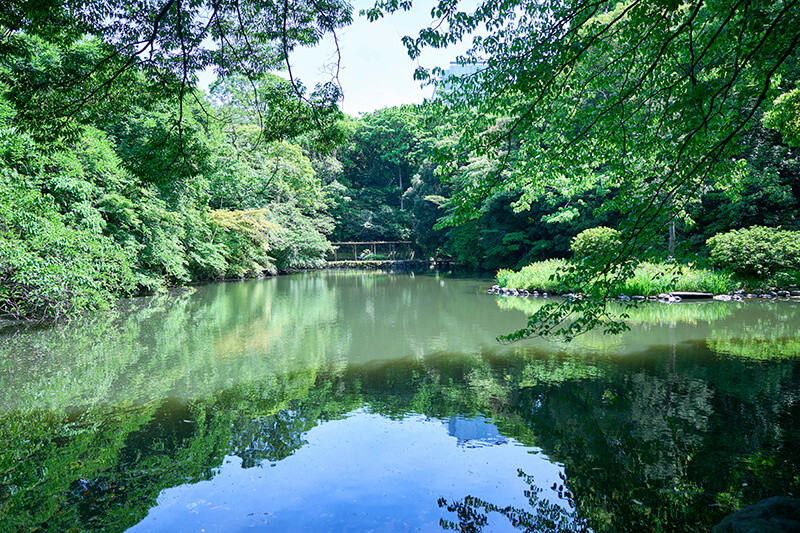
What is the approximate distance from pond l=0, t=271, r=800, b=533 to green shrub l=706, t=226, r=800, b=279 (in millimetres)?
3943

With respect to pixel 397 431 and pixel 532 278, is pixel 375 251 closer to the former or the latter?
pixel 532 278

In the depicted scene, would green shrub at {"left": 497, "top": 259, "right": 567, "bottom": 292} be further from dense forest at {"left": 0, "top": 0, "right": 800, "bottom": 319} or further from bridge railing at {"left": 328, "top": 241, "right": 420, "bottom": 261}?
bridge railing at {"left": 328, "top": 241, "right": 420, "bottom": 261}

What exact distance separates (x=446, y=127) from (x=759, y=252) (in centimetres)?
836

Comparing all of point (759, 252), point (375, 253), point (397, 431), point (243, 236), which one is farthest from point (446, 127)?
point (375, 253)

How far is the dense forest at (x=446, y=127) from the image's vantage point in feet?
11.4

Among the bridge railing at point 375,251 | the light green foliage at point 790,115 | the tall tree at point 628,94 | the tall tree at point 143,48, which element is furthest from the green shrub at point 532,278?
the bridge railing at point 375,251

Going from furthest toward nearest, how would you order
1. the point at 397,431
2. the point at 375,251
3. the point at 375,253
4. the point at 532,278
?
the point at 375,251 → the point at 375,253 → the point at 532,278 → the point at 397,431

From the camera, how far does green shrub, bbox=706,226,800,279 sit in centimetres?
1077

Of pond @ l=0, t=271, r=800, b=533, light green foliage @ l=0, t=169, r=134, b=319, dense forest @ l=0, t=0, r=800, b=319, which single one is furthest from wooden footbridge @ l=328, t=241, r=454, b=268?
pond @ l=0, t=271, r=800, b=533

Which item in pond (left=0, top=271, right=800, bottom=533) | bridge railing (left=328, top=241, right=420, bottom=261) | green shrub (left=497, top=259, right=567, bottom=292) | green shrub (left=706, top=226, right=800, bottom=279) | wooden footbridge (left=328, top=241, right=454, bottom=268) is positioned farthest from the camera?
bridge railing (left=328, top=241, right=420, bottom=261)

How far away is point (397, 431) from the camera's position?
405cm

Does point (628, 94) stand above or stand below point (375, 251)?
above

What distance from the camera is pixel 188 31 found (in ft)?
16.4

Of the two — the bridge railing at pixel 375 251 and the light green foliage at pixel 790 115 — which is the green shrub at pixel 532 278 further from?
the bridge railing at pixel 375 251
